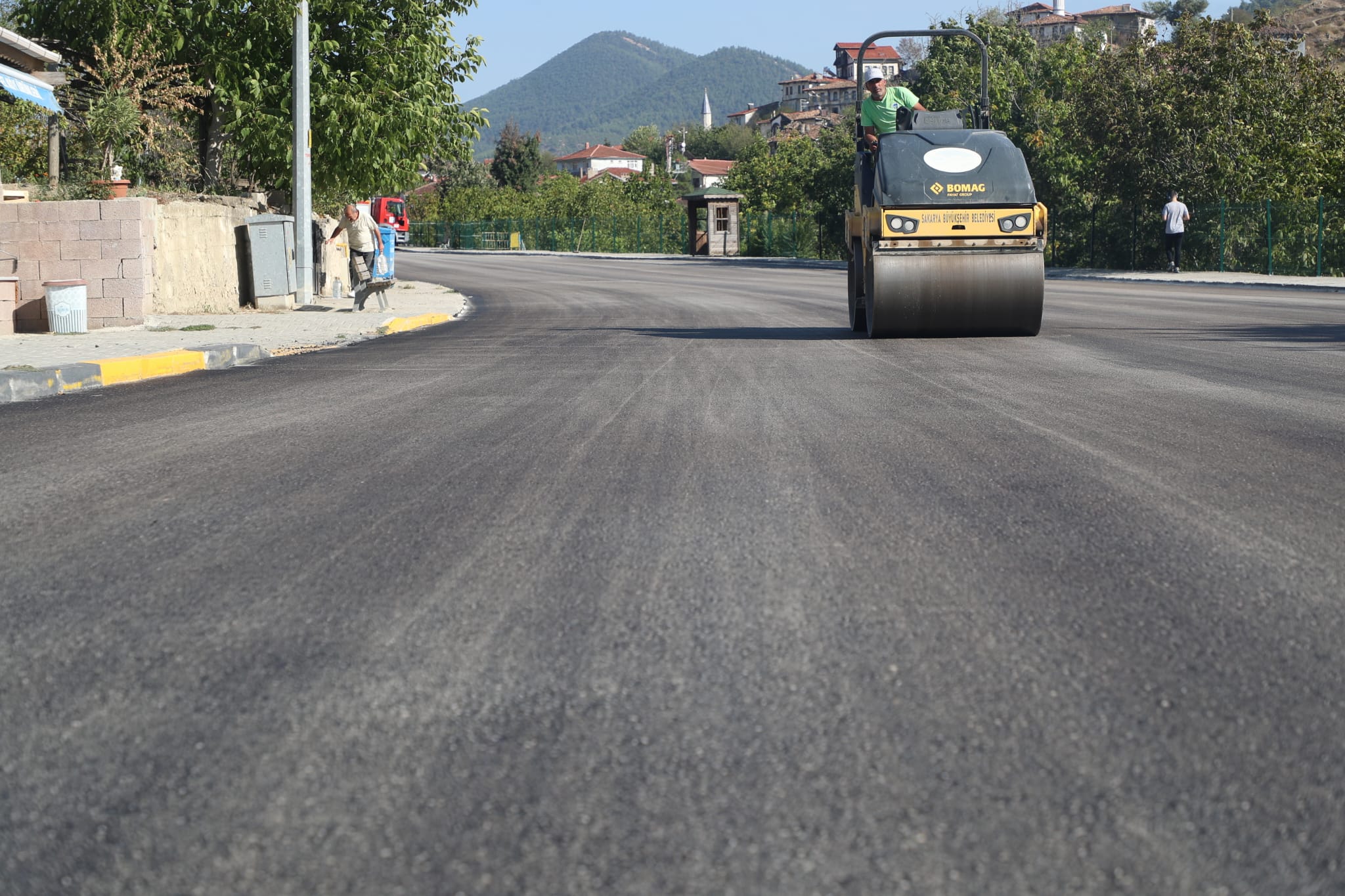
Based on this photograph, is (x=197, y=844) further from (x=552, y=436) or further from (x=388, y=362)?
(x=388, y=362)

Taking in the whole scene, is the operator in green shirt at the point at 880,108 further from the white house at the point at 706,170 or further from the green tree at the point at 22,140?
the white house at the point at 706,170

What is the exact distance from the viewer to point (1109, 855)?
88.5 inches

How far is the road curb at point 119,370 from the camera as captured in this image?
10391mm

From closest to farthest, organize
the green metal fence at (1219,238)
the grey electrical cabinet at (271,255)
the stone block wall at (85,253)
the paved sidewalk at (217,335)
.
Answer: the paved sidewalk at (217,335) → the stone block wall at (85,253) → the grey electrical cabinet at (271,255) → the green metal fence at (1219,238)

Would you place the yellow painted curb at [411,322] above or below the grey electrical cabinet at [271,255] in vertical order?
below

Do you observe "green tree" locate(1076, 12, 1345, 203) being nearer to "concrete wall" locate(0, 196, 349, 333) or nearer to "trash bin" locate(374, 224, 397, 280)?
"trash bin" locate(374, 224, 397, 280)

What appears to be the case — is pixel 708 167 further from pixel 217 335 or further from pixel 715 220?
pixel 217 335

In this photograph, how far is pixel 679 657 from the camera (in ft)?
11.0

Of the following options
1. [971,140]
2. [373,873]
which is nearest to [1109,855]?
[373,873]

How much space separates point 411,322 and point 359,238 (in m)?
2.59

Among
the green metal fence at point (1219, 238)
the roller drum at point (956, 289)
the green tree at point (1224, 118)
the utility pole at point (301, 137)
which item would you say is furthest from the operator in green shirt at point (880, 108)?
the green tree at point (1224, 118)

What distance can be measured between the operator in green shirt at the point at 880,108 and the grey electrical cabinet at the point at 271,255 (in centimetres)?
1077

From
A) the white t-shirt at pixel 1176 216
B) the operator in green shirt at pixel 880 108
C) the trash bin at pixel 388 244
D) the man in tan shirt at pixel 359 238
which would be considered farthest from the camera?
the white t-shirt at pixel 1176 216

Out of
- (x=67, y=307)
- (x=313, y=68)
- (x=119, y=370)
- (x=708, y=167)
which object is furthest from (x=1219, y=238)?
(x=708, y=167)
